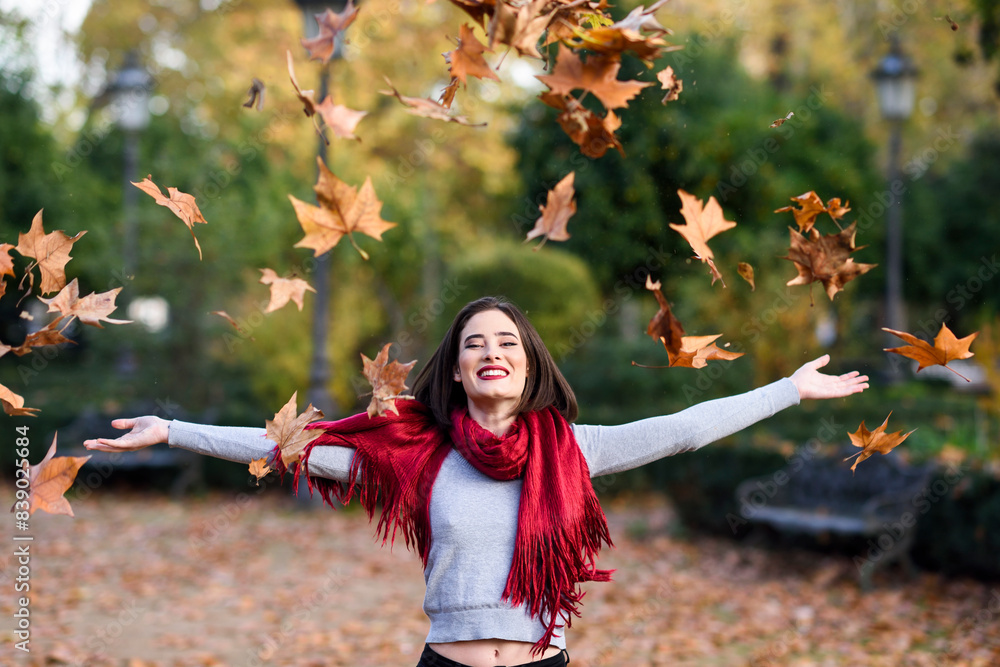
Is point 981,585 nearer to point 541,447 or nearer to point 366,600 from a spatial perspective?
point 366,600

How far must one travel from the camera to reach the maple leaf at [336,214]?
2104mm

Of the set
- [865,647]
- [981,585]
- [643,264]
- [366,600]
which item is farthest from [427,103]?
[643,264]

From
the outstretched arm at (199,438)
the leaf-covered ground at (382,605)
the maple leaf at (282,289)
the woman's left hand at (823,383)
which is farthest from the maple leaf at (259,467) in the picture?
the leaf-covered ground at (382,605)

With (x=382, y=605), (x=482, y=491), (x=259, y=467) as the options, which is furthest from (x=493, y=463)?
(x=382, y=605)

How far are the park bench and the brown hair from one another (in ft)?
15.5

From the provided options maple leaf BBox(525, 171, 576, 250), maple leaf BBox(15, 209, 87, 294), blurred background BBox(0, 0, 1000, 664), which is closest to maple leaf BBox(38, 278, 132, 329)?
maple leaf BBox(15, 209, 87, 294)

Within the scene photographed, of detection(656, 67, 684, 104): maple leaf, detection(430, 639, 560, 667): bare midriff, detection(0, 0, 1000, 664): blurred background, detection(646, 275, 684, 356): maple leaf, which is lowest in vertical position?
detection(430, 639, 560, 667): bare midriff

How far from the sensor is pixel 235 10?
76.8 ft

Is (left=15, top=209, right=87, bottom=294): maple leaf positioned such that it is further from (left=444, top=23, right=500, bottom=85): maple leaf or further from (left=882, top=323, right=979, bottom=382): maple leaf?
(left=882, top=323, right=979, bottom=382): maple leaf

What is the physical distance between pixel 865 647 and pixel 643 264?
8122mm

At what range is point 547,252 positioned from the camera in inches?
503

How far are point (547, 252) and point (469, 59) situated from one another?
10.6 meters

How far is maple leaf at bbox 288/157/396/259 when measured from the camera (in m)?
2.10

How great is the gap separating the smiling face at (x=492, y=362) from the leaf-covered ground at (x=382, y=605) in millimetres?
3183
